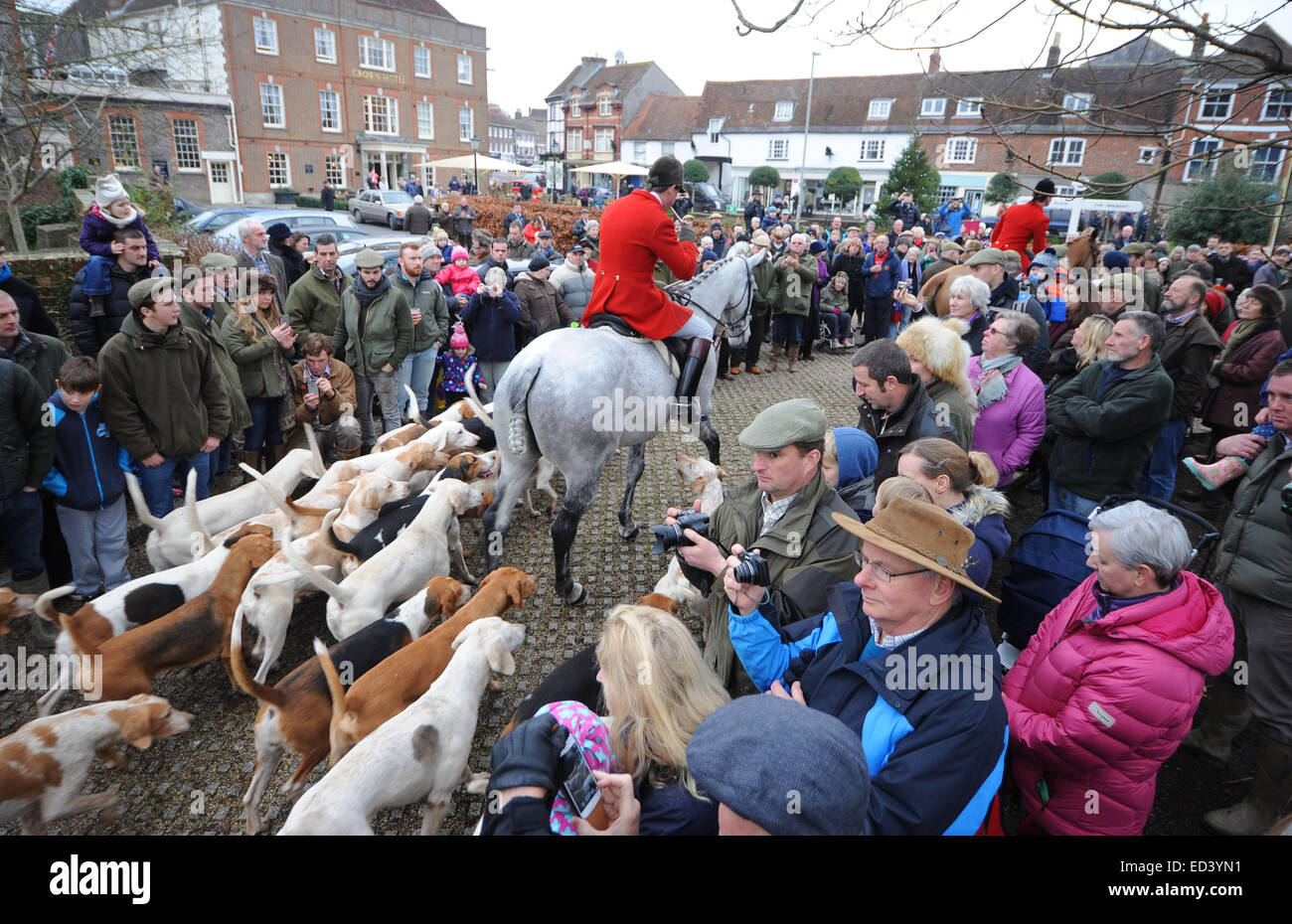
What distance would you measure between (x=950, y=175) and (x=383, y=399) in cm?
4658

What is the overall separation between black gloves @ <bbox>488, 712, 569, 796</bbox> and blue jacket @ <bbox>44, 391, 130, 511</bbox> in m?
4.36

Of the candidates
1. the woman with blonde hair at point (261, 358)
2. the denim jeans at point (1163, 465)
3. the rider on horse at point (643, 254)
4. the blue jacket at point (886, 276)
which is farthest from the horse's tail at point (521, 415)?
the blue jacket at point (886, 276)

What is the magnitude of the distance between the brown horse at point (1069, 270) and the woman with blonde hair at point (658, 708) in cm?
763

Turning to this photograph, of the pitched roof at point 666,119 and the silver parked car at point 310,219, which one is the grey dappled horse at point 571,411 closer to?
the silver parked car at point 310,219

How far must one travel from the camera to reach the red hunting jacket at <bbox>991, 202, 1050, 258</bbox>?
31.5 ft

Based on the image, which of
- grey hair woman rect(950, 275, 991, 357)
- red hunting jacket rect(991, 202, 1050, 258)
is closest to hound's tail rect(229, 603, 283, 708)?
grey hair woman rect(950, 275, 991, 357)

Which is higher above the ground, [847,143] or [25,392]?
[847,143]

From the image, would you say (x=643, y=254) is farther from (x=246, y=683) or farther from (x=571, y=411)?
(x=246, y=683)

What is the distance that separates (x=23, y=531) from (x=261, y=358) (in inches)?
97.6

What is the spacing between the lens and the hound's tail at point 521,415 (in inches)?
204

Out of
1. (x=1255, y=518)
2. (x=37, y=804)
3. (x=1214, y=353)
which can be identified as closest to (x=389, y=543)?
(x=37, y=804)

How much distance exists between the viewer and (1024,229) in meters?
9.70

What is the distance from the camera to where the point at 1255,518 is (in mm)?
3549
